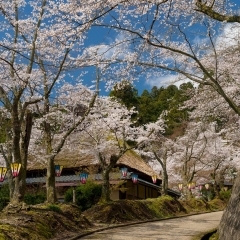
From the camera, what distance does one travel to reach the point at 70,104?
15.8 meters

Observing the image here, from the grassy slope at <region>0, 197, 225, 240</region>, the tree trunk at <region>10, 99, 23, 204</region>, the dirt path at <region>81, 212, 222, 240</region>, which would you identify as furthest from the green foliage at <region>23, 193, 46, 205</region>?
the tree trunk at <region>10, 99, 23, 204</region>

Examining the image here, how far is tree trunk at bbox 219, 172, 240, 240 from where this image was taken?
5188 mm

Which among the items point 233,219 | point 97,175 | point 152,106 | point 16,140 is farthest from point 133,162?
point 233,219

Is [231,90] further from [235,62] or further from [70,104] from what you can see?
[70,104]

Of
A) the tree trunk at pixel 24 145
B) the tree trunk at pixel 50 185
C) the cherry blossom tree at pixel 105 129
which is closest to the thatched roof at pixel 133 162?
the cherry blossom tree at pixel 105 129

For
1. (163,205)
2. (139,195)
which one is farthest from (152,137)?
(139,195)

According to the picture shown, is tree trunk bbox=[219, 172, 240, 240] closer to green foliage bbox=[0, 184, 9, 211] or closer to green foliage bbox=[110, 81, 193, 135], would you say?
green foliage bbox=[0, 184, 9, 211]

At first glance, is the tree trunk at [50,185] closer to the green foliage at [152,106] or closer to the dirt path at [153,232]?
the dirt path at [153,232]

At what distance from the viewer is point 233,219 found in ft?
17.7

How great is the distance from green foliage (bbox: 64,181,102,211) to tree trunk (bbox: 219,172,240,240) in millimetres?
12244

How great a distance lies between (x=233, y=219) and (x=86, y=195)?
1285cm

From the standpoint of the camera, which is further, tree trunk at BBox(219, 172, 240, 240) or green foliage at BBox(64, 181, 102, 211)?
green foliage at BBox(64, 181, 102, 211)

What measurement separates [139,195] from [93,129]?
28.0ft

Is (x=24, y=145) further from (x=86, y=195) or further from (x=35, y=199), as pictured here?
(x=35, y=199)
